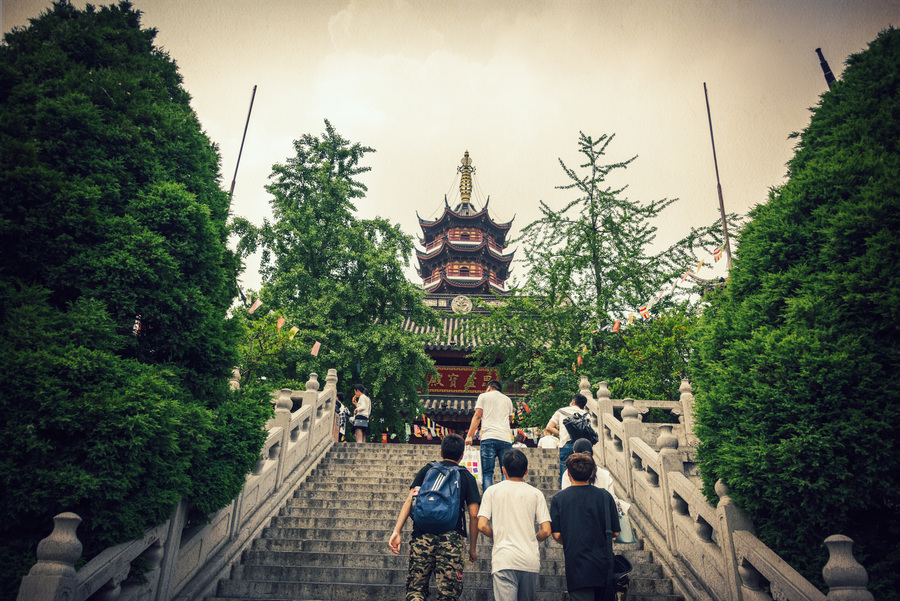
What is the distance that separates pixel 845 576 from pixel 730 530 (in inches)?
46.8

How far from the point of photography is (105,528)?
11.3ft

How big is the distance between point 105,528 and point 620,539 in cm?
359

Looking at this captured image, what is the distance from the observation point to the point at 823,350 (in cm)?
336

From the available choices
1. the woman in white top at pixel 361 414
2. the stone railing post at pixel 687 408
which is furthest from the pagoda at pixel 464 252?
the stone railing post at pixel 687 408

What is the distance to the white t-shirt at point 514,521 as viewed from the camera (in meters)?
3.23

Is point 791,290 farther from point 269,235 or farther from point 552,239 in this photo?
point 269,235

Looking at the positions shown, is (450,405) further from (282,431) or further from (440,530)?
(440,530)

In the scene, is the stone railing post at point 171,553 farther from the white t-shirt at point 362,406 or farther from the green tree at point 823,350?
the white t-shirt at point 362,406

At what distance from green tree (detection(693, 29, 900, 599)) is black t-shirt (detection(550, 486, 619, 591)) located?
1.07 metres

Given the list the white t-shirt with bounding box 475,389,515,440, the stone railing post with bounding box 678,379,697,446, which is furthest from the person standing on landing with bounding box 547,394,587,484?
the stone railing post with bounding box 678,379,697,446

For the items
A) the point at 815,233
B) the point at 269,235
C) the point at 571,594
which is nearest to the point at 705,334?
the point at 815,233

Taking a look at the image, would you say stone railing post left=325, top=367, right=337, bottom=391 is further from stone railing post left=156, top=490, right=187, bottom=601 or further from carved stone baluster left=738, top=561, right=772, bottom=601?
carved stone baluster left=738, top=561, right=772, bottom=601

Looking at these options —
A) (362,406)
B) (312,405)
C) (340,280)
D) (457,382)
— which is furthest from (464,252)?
(312,405)

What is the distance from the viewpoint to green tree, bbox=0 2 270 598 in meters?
3.31
